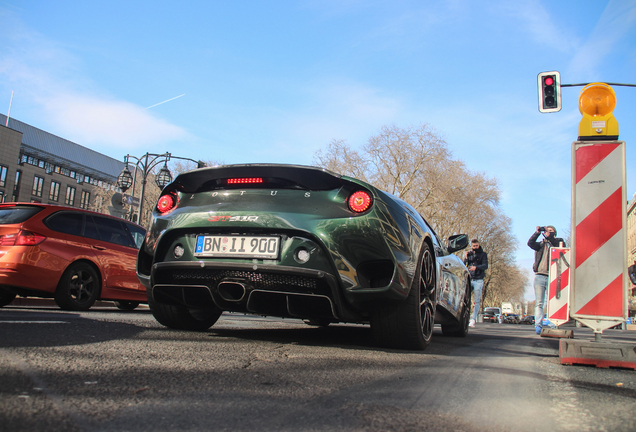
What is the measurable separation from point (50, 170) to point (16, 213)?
75.1 m

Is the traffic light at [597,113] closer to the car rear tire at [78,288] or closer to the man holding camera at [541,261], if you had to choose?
the man holding camera at [541,261]

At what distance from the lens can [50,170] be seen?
73.9m

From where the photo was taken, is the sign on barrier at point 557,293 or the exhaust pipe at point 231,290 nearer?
the exhaust pipe at point 231,290

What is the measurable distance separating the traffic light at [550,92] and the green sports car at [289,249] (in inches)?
405

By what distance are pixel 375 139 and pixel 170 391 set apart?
36.3 meters

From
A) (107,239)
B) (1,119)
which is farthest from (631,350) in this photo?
(1,119)

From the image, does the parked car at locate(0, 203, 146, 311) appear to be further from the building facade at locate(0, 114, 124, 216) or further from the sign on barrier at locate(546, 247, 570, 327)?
the building facade at locate(0, 114, 124, 216)

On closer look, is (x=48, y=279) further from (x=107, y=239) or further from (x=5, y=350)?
(x=5, y=350)

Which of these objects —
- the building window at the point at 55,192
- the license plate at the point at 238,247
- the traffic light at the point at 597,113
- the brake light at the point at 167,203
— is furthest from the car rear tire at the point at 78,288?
the building window at the point at 55,192

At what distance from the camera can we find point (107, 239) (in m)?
8.16

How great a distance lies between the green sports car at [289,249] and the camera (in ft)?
11.4

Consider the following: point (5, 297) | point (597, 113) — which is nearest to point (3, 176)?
point (5, 297)

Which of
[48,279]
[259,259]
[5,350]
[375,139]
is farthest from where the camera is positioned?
[375,139]

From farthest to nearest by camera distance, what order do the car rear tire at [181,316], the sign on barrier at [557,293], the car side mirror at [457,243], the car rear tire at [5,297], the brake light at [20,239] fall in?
1. the sign on barrier at [557,293]
2. the car rear tire at [5,297]
3. the brake light at [20,239]
4. the car side mirror at [457,243]
5. the car rear tire at [181,316]
